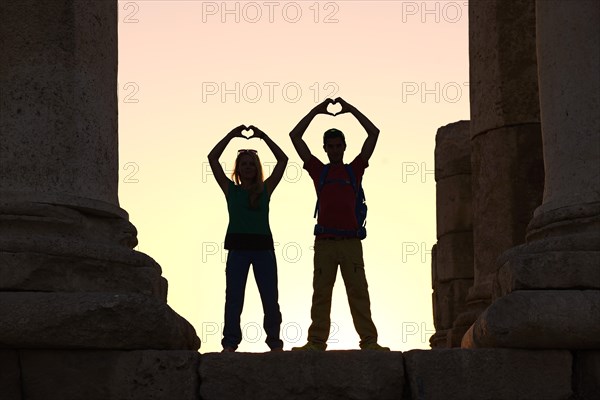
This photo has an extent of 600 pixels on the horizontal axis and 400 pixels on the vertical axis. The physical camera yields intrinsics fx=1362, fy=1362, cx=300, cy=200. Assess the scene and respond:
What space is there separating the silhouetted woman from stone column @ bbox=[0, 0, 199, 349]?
777mm

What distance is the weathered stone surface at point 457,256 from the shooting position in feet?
67.4

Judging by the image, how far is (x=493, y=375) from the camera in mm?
9562

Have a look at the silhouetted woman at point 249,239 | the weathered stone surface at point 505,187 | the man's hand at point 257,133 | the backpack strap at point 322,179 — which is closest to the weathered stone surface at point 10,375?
the silhouetted woman at point 249,239

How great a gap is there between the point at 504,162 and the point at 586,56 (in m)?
4.75

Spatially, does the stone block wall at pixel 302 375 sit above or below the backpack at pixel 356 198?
below

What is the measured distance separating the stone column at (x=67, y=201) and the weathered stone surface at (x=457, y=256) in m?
10.3

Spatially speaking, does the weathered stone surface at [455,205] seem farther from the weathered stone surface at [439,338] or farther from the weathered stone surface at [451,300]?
the weathered stone surface at [439,338]

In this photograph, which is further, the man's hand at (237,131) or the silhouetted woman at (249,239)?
the man's hand at (237,131)

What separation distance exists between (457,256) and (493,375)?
11.1m

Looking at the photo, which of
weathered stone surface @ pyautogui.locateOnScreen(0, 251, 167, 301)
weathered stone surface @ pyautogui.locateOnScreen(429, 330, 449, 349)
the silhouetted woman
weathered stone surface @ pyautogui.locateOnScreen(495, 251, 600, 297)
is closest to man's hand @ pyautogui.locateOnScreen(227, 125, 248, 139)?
the silhouetted woman

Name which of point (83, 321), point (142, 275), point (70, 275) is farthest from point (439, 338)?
point (83, 321)

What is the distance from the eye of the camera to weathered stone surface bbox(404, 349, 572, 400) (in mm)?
9523

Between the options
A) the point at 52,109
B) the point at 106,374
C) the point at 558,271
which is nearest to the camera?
the point at 106,374

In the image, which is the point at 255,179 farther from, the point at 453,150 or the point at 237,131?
the point at 453,150
